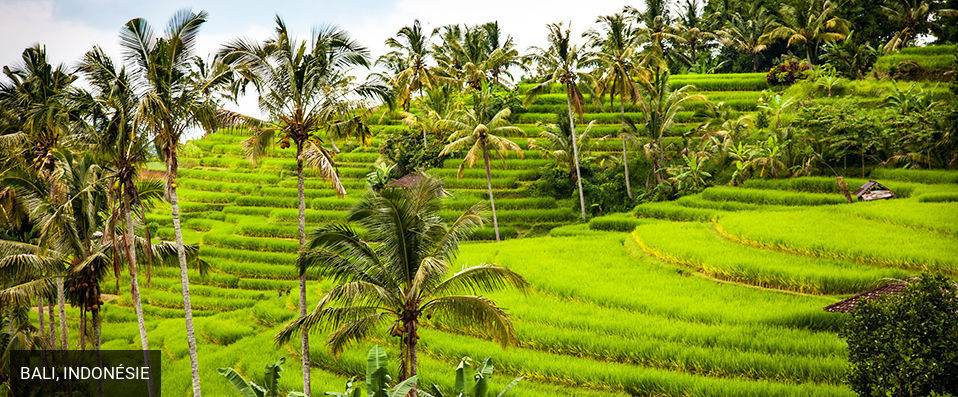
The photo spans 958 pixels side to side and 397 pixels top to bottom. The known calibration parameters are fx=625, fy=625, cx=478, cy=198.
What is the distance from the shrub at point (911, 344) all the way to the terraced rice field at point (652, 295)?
3.84ft

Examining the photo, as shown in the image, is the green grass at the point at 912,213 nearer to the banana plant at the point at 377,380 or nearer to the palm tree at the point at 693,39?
the banana plant at the point at 377,380

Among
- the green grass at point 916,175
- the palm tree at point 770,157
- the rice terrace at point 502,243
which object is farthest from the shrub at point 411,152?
the green grass at point 916,175

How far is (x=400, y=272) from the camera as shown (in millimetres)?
11008

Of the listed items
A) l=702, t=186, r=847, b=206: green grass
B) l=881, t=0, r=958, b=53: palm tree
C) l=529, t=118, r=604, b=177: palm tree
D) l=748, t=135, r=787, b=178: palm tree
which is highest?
l=881, t=0, r=958, b=53: palm tree

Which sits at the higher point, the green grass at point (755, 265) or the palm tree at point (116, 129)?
the palm tree at point (116, 129)

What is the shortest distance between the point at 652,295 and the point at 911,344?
21.0 feet

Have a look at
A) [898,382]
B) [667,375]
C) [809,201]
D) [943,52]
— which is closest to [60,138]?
[667,375]

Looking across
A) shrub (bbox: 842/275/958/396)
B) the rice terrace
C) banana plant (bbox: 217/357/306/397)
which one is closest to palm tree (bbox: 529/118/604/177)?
the rice terrace

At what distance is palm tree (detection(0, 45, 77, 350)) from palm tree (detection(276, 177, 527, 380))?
317 inches

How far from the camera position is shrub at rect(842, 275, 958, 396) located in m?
8.81

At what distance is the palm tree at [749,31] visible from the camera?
43750mm

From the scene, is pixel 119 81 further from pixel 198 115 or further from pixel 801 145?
pixel 801 145

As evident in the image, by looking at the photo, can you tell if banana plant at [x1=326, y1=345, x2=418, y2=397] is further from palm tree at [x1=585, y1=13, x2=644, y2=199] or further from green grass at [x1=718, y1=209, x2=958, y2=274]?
palm tree at [x1=585, y1=13, x2=644, y2=199]

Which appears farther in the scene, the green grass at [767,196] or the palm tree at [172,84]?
the green grass at [767,196]
